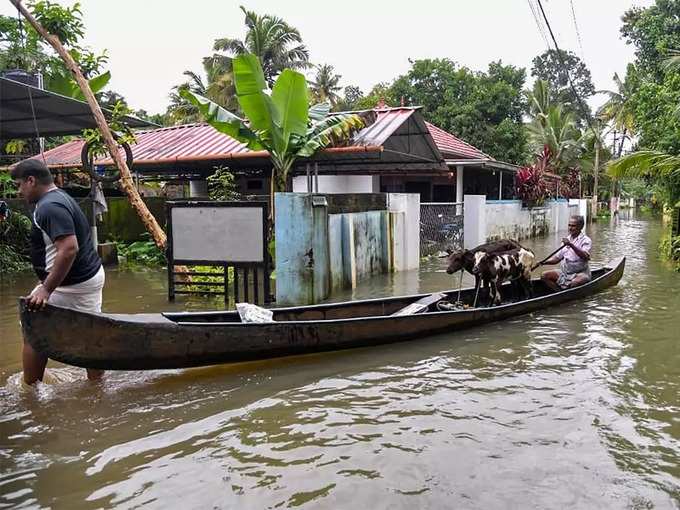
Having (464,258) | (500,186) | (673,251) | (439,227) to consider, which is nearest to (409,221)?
(439,227)

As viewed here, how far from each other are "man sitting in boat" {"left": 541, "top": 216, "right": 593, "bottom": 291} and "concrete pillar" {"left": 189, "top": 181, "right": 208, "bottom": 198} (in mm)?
11528

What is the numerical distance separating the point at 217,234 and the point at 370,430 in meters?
5.15

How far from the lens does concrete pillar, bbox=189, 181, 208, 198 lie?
1830 cm

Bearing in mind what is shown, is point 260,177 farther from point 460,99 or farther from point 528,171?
point 460,99

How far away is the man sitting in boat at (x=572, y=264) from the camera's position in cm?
984

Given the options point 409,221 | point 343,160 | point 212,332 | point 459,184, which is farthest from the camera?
point 459,184

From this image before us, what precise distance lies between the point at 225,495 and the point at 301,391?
2.03 m

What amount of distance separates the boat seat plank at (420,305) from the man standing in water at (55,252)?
3911 mm

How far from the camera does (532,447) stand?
14.8 ft

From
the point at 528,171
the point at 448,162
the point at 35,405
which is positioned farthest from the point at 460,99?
the point at 35,405

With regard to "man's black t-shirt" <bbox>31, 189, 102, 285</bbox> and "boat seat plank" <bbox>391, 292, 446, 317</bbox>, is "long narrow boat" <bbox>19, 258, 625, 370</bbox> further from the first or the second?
"man's black t-shirt" <bbox>31, 189, 102, 285</bbox>

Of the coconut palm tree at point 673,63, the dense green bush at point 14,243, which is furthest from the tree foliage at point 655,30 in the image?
the dense green bush at point 14,243

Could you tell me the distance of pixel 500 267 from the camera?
28.6 ft

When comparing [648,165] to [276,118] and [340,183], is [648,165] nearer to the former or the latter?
[340,183]
